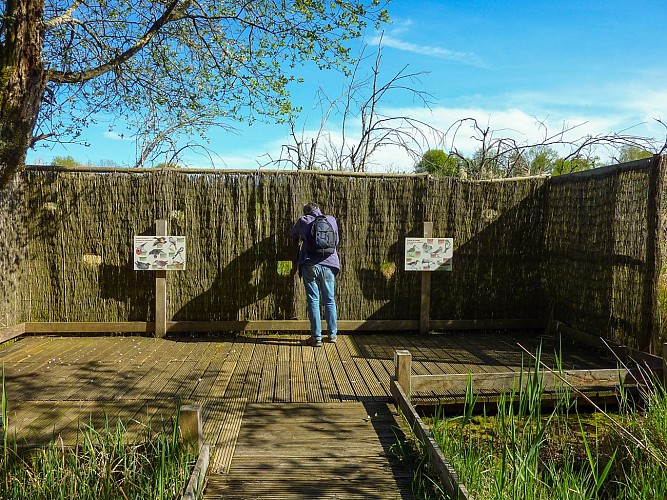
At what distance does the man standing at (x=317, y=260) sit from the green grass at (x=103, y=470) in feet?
9.89

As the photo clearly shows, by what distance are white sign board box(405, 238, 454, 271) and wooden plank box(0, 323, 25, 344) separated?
4675 millimetres

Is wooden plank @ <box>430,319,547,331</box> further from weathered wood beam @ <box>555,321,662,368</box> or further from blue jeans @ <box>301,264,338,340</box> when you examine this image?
blue jeans @ <box>301,264,338,340</box>

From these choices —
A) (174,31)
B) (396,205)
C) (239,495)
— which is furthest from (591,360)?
(174,31)

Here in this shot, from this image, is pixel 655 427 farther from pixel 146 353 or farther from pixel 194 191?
pixel 194 191

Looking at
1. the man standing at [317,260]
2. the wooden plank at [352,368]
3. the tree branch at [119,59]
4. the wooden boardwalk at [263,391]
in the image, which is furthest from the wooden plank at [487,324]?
the tree branch at [119,59]

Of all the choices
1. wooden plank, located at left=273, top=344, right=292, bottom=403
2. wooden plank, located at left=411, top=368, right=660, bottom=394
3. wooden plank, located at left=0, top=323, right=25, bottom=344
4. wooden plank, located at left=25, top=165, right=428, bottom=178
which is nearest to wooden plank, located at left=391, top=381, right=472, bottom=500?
wooden plank, located at left=411, top=368, right=660, bottom=394

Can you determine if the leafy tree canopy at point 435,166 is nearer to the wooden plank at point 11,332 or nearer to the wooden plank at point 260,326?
the wooden plank at point 260,326

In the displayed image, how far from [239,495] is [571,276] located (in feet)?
15.9

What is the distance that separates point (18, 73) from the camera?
488cm

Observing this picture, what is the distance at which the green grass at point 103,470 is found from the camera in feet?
7.97

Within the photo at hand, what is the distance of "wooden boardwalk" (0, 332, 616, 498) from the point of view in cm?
286

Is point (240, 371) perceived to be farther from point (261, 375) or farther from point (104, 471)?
point (104, 471)

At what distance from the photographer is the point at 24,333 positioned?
6.10 meters

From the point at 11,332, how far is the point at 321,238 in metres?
3.71
